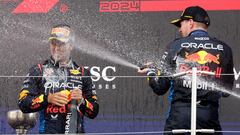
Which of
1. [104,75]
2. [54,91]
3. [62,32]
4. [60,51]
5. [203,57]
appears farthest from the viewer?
[104,75]

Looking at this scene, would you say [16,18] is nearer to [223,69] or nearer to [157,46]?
[157,46]

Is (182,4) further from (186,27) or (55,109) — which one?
(55,109)

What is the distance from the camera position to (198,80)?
533 centimetres

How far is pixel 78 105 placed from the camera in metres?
5.43

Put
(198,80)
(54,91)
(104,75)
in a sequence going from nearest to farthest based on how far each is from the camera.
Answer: (198,80) < (54,91) < (104,75)

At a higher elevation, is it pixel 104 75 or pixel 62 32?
pixel 62 32

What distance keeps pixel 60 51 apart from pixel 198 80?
1067mm

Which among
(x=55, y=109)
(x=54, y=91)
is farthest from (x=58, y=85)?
(x=55, y=109)

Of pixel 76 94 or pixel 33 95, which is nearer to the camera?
pixel 76 94

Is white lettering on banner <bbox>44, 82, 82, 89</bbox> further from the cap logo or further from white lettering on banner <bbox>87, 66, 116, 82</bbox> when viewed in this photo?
white lettering on banner <bbox>87, 66, 116, 82</bbox>

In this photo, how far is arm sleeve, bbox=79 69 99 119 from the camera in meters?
5.46

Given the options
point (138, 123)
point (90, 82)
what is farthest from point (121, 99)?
point (90, 82)

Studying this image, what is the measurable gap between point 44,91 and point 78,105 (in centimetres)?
29

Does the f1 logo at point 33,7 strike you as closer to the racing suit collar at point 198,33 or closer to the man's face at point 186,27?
the man's face at point 186,27
